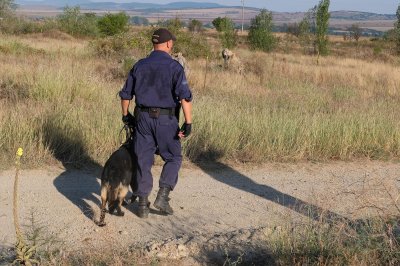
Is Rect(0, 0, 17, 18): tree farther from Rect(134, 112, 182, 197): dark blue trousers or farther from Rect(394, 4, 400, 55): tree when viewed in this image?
Rect(134, 112, 182, 197): dark blue trousers

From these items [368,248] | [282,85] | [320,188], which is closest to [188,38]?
[282,85]

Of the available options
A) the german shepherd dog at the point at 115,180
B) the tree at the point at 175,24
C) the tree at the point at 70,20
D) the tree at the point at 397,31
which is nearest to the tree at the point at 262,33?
the tree at the point at 397,31

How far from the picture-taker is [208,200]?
6203 mm

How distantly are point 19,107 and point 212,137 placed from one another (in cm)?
301

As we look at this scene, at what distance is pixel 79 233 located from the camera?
5.05m

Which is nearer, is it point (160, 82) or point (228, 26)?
point (160, 82)

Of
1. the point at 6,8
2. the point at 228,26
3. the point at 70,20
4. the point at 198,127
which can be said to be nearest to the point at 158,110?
the point at 198,127

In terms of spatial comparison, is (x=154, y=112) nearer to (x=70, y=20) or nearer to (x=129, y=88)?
(x=129, y=88)

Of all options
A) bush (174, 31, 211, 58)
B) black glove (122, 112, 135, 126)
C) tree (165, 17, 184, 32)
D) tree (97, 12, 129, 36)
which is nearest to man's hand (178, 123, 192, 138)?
black glove (122, 112, 135, 126)

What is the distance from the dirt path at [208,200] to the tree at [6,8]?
136 ft

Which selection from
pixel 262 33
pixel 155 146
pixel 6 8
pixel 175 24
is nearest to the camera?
pixel 155 146

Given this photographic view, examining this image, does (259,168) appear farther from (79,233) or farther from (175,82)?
(79,233)

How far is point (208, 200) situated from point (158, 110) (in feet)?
4.65

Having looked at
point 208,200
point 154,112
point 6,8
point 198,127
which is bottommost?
point 208,200
